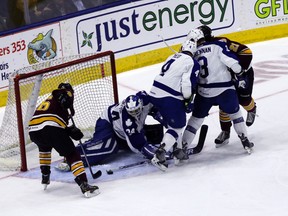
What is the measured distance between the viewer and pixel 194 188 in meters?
5.56

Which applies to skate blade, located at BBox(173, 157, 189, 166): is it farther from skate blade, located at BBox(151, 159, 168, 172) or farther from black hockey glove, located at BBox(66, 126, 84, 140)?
black hockey glove, located at BBox(66, 126, 84, 140)

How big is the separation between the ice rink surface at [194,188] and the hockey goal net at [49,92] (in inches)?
7.9

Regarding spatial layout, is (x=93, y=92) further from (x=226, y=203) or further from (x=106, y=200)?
(x=226, y=203)

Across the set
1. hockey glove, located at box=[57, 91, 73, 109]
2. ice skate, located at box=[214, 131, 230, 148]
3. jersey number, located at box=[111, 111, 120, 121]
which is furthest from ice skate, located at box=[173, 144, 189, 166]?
hockey glove, located at box=[57, 91, 73, 109]

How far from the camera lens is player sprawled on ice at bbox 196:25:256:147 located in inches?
238

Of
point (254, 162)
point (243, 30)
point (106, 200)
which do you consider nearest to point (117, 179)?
point (106, 200)

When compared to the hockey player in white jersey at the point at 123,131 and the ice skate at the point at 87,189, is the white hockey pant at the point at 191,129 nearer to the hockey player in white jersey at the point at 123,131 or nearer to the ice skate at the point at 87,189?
the hockey player in white jersey at the point at 123,131

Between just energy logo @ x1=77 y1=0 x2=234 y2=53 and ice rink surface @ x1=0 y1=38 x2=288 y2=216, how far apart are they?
210cm

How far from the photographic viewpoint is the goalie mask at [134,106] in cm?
586

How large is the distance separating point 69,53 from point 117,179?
2802mm

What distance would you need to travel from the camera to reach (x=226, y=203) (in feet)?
17.1

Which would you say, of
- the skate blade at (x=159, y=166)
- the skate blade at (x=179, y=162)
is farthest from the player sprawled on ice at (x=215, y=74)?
the skate blade at (x=159, y=166)

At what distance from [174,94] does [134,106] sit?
0.29 meters

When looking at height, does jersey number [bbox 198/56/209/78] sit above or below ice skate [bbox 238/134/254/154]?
above
